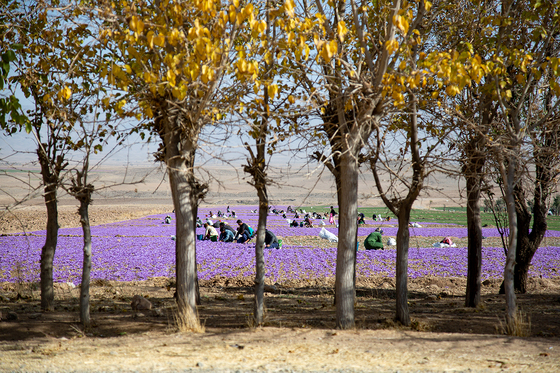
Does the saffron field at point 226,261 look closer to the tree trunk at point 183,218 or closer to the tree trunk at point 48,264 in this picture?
the tree trunk at point 48,264

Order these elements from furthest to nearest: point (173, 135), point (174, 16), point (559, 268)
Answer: point (559, 268)
point (173, 135)
point (174, 16)

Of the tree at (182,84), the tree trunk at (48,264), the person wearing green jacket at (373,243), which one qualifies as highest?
the tree at (182,84)

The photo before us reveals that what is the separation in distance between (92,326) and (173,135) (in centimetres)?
362

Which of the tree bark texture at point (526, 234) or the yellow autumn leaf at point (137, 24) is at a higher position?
the yellow autumn leaf at point (137, 24)

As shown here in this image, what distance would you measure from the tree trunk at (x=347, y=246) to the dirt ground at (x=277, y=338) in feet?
1.24

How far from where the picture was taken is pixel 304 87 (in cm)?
802

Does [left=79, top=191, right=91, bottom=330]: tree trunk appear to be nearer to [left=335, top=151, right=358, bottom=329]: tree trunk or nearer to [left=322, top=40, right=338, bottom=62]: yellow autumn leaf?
[left=335, top=151, right=358, bottom=329]: tree trunk

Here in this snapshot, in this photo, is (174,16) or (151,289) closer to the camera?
(174,16)

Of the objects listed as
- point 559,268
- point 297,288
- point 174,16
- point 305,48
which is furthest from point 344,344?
point 559,268

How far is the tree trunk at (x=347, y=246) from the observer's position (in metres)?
7.04

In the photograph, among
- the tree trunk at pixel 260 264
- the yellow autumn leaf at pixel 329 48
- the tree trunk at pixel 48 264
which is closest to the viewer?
the yellow autumn leaf at pixel 329 48

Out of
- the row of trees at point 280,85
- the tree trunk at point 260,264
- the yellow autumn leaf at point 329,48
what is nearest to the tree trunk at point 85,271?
the row of trees at point 280,85

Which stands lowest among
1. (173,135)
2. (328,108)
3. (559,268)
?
(559,268)

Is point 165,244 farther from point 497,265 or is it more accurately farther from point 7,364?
point 7,364
